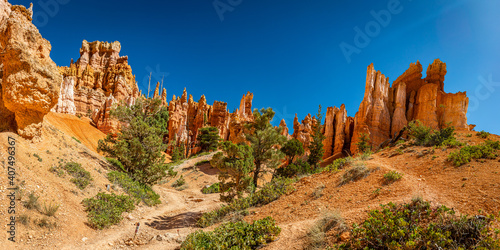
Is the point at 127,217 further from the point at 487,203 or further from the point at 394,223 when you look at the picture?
the point at 487,203

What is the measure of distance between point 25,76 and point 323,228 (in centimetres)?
1326

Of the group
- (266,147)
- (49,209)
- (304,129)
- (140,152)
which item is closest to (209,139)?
(304,129)

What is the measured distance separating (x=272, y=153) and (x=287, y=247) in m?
10.3

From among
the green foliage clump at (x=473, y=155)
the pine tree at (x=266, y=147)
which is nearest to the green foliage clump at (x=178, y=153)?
the pine tree at (x=266, y=147)

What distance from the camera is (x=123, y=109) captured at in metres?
20.1

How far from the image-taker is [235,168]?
46.2 ft

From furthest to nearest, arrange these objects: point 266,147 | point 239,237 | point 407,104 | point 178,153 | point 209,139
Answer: point 209,139, point 178,153, point 407,104, point 266,147, point 239,237

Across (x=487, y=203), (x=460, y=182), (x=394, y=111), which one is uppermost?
(x=394, y=111)

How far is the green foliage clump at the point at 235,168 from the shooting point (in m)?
14.0

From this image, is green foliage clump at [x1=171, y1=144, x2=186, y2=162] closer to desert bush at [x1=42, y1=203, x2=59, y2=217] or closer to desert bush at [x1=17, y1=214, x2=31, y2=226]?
desert bush at [x1=42, y1=203, x2=59, y2=217]

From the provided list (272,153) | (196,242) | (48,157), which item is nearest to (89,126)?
(48,157)

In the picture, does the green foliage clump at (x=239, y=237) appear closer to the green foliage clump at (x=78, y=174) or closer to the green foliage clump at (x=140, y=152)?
the green foliage clump at (x=78, y=174)

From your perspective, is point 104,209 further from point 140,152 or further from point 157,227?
point 140,152

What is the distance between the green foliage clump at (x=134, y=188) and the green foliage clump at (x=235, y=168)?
5.43 metres
